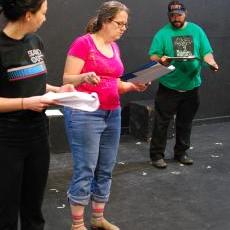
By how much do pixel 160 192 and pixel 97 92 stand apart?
1.51m

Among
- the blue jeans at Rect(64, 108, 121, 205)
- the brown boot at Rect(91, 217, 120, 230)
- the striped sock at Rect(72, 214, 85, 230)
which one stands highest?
the blue jeans at Rect(64, 108, 121, 205)

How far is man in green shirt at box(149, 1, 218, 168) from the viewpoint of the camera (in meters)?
4.14

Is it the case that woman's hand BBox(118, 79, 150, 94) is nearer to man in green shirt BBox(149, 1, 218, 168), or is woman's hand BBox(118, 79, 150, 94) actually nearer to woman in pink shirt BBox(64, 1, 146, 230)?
woman in pink shirt BBox(64, 1, 146, 230)

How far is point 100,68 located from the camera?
8.23 feet

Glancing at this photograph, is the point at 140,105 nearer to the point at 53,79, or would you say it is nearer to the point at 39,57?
the point at 53,79

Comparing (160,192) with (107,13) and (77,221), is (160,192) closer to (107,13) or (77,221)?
(77,221)

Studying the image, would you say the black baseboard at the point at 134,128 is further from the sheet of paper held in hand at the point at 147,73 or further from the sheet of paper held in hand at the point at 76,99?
the sheet of paper held in hand at the point at 76,99

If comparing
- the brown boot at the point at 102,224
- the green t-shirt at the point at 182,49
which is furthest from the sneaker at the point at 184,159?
the brown boot at the point at 102,224

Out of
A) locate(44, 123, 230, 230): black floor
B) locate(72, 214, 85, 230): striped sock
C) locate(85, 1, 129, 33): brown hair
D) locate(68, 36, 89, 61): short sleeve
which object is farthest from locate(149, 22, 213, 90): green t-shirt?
locate(72, 214, 85, 230): striped sock

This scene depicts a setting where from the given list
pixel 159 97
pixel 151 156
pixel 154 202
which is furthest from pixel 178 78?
pixel 154 202

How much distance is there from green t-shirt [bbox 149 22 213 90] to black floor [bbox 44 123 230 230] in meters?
0.87

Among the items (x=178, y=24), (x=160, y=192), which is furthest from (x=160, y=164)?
(x=178, y=24)

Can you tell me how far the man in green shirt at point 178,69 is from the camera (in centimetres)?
414

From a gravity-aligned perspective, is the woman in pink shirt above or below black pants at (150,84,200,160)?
above
